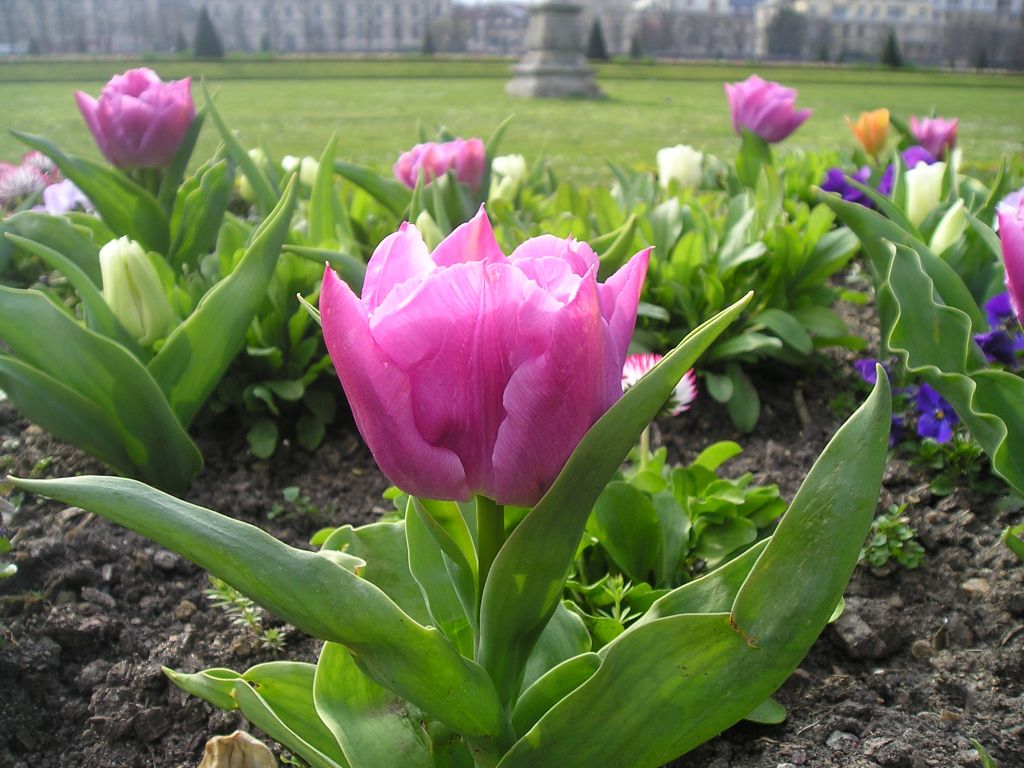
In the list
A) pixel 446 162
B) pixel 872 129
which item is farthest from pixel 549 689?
pixel 872 129

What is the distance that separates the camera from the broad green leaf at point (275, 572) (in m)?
0.69

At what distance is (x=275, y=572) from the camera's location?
2.32ft

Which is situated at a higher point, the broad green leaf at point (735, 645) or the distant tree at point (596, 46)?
the distant tree at point (596, 46)

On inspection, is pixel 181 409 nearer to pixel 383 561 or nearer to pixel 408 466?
pixel 383 561

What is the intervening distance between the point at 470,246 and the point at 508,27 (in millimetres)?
76628

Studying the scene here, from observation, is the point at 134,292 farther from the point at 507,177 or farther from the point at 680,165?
the point at 680,165

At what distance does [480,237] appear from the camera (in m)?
0.75

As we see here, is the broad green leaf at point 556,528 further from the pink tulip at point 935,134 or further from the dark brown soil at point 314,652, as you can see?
the pink tulip at point 935,134

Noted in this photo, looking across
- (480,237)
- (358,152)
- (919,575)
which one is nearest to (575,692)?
(480,237)

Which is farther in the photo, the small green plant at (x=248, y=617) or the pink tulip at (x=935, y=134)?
the pink tulip at (x=935, y=134)

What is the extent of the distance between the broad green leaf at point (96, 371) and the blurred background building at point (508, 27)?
54045 mm

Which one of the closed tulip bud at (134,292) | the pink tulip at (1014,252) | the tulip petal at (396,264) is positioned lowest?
the closed tulip bud at (134,292)

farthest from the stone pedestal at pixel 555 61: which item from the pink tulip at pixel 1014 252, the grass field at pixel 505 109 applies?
A: the pink tulip at pixel 1014 252

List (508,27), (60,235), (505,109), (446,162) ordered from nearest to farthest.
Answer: (60,235) → (446,162) → (505,109) → (508,27)
